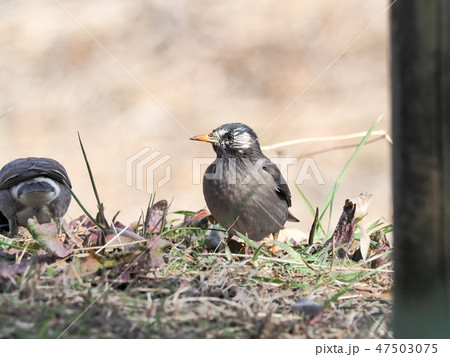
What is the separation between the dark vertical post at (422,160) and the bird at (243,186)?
88.7 inches

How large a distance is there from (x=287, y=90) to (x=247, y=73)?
823 millimetres

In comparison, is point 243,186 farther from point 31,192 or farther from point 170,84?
point 170,84

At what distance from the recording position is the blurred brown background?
902 centimetres

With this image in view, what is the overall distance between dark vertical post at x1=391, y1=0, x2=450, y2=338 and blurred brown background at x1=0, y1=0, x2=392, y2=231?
20.8 feet

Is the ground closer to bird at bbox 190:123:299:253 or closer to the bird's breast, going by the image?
bird at bbox 190:123:299:253

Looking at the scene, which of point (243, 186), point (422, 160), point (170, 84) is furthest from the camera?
point (170, 84)

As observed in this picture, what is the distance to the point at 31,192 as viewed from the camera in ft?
16.8

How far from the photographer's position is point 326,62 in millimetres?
10234

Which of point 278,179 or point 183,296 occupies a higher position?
point 278,179

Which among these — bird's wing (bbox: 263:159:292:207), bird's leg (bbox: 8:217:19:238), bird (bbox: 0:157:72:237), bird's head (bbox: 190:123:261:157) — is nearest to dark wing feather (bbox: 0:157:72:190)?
bird (bbox: 0:157:72:237)

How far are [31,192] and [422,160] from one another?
12.4 feet

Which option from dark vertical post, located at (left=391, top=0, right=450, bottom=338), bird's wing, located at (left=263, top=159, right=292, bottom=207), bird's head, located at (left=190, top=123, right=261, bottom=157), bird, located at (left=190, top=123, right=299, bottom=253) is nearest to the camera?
dark vertical post, located at (left=391, top=0, right=450, bottom=338)

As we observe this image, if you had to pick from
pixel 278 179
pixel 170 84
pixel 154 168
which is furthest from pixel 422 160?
pixel 170 84

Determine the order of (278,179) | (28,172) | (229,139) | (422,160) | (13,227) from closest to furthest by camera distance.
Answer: (422,160) → (229,139) → (278,179) → (28,172) → (13,227)
